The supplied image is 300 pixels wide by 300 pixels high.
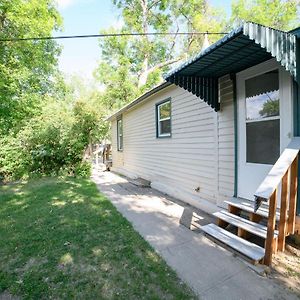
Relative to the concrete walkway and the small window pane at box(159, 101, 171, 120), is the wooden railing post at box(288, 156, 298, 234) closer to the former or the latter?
the concrete walkway

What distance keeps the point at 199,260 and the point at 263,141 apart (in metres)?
2.02

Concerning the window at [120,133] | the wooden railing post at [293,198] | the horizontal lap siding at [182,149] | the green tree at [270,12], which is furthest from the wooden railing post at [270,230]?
the green tree at [270,12]

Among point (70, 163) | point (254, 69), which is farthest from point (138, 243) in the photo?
point (70, 163)

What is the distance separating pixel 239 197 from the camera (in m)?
4.05

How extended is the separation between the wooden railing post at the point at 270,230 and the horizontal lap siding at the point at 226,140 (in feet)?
5.15

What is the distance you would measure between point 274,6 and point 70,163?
78.2 ft

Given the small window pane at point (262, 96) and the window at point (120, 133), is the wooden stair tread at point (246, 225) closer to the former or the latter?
the small window pane at point (262, 96)

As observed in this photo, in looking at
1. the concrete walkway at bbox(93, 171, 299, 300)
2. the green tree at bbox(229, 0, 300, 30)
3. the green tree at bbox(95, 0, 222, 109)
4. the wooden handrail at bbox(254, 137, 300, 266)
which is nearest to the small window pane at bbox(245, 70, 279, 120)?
the wooden handrail at bbox(254, 137, 300, 266)

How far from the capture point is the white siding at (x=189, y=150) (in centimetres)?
451

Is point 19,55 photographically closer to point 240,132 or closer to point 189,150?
point 189,150

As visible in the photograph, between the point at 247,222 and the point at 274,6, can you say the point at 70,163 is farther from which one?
the point at 274,6

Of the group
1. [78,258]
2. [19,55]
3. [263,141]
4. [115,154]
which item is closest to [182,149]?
[263,141]

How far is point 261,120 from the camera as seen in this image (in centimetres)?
364

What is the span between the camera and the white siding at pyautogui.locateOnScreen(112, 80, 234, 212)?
451 cm
